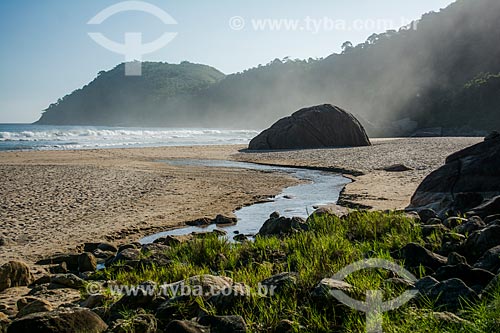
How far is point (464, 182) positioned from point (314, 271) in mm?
5353

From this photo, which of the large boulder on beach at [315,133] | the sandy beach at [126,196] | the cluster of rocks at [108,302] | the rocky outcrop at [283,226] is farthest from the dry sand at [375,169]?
the cluster of rocks at [108,302]

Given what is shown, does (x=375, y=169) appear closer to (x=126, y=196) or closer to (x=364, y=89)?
(x=126, y=196)

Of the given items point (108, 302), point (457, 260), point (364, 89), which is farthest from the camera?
point (364, 89)

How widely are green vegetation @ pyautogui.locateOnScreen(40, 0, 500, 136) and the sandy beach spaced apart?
40558 mm

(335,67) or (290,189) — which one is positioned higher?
(335,67)

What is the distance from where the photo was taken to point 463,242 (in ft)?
17.3

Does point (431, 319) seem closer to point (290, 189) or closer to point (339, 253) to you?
point (339, 253)

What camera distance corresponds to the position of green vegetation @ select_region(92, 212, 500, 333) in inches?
133

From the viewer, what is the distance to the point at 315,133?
110ft

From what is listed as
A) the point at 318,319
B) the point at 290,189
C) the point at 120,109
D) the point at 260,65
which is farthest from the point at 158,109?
the point at 318,319

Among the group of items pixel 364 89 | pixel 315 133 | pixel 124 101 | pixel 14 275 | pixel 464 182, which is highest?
pixel 124 101

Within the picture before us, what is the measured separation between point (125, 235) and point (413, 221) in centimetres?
517

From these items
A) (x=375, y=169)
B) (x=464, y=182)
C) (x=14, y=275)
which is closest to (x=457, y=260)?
(x=464, y=182)

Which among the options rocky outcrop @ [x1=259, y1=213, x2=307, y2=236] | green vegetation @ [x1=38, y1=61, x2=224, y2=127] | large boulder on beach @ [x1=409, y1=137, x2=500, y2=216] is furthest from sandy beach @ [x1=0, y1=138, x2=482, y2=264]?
green vegetation @ [x1=38, y1=61, x2=224, y2=127]
